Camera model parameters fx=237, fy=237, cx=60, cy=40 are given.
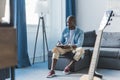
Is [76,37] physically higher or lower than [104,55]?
higher

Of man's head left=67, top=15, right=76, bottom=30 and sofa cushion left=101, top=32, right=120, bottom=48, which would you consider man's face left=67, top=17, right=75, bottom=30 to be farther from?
sofa cushion left=101, top=32, right=120, bottom=48

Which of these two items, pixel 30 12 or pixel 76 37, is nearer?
pixel 76 37

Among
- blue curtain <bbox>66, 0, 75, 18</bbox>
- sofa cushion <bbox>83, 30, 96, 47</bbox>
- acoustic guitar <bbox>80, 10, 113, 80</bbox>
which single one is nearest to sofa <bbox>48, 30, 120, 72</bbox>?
sofa cushion <bbox>83, 30, 96, 47</bbox>

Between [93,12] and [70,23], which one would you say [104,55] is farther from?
[93,12]

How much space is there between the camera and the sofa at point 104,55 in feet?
15.0

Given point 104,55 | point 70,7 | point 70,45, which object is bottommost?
point 104,55

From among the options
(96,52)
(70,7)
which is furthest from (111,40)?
(96,52)

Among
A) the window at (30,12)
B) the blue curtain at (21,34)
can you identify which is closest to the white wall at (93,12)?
the window at (30,12)

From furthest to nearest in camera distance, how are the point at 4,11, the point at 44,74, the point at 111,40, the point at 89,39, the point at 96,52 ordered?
the point at 89,39
the point at 111,40
the point at 44,74
the point at 96,52
the point at 4,11

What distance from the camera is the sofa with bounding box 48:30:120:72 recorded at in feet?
15.0

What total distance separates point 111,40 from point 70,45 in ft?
4.21

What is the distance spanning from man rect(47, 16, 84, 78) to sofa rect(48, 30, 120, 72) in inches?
6.9

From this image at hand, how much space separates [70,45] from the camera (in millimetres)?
4387

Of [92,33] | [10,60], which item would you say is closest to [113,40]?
[92,33]
